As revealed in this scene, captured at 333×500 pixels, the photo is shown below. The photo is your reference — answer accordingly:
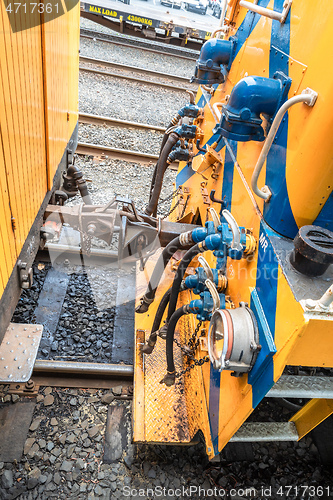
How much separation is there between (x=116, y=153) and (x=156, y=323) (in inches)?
160

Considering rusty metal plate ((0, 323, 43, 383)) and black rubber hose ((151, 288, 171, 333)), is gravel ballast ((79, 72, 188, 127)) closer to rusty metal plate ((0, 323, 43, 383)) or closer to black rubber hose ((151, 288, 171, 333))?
rusty metal plate ((0, 323, 43, 383))

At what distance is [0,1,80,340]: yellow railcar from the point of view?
2039 millimetres

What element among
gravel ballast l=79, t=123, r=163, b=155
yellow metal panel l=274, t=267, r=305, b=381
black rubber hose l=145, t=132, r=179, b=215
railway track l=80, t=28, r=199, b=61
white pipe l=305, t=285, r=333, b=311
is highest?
white pipe l=305, t=285, r=333, b=311

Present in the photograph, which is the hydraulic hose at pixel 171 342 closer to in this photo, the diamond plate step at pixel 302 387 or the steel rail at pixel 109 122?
the diamond plate step at pixel 302 387

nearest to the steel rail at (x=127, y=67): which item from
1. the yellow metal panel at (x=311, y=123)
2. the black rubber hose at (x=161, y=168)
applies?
the black rubber hose at (x=161, y=168)

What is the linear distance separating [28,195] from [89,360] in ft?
5.12

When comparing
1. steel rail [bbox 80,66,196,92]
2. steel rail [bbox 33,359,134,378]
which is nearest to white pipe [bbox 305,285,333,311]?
steel rail [bbox 33,359,134,378]

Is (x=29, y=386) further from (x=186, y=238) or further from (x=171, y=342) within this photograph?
(x=186, y=238)

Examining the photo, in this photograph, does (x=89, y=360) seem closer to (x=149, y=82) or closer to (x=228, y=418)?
(x=228, y=418)

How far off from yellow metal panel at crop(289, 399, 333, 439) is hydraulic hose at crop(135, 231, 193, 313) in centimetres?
144

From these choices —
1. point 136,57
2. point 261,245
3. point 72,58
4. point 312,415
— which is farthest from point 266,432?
point 136,57

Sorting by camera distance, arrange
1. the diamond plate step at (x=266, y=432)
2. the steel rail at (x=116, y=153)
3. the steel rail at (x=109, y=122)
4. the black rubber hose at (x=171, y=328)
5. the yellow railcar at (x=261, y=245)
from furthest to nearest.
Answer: the steel rail at (x=109, y=122) → the steel rail at (x=116, y=153) → the black rubber hose at (x=171, y=328) → the diamond plate step at (x=266, y=432) → the yellow railcar at (x=261, y=245)

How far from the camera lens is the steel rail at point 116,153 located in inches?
232

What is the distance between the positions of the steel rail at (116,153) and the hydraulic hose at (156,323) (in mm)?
3880
